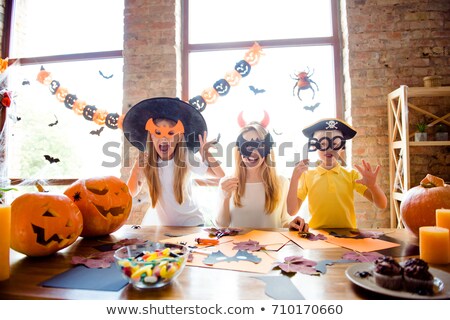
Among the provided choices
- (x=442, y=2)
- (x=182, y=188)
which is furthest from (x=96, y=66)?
(x=442, y=2)

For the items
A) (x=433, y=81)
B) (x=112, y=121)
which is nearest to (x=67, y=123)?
(x=112, y=121)

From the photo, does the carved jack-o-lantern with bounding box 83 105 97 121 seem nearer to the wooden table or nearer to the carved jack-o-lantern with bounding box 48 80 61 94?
the carved jack-o-lantern with bounding box 48 80 61 94

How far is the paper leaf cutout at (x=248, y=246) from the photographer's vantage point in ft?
3.63

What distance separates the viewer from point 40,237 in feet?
3.32

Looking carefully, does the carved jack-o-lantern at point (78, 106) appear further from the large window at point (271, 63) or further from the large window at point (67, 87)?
the large window at point (271, 63)

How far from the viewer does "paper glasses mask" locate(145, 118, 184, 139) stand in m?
1.83

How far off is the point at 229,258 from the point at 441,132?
2.77 m

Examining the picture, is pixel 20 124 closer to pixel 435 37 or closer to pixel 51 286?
pixel 51 286

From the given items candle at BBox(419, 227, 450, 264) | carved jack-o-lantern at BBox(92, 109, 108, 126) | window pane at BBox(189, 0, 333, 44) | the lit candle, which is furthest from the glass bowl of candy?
window pane at BBox(189, 0, 333, 44)

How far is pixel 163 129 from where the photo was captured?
1.84 m

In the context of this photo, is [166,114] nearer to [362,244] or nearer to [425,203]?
[362,244]

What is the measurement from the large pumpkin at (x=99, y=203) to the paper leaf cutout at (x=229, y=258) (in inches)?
22.0
